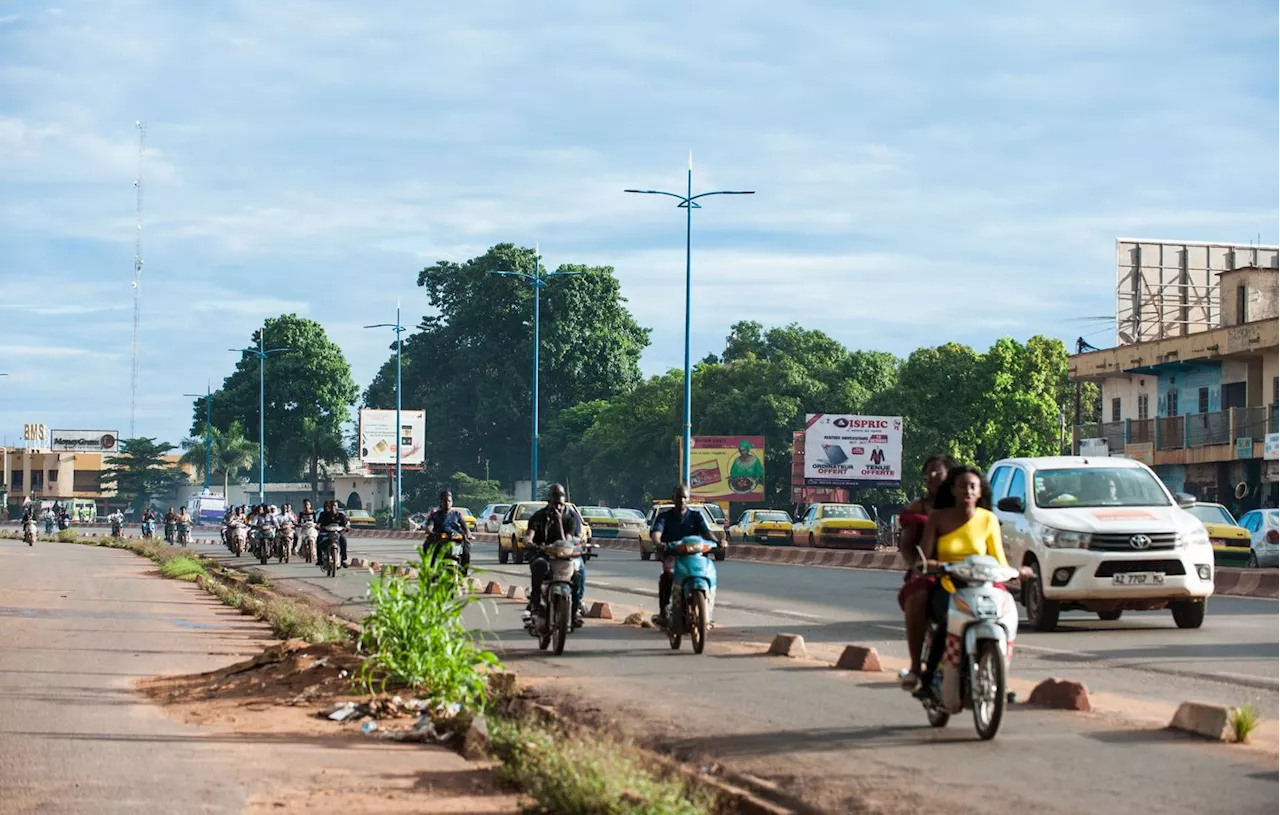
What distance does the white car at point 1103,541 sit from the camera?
1650 cm

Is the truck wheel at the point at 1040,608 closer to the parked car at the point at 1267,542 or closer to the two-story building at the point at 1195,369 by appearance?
the parked car at the point at 1267,542

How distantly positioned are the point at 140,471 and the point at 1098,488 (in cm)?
12009

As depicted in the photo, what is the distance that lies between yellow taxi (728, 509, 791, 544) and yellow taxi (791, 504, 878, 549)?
2216 millimetres

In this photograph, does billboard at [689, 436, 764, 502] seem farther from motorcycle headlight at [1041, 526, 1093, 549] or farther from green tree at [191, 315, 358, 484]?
motorcycle headlight at [1041, 526, 1093, 549]

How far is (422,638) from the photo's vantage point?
40.1ft

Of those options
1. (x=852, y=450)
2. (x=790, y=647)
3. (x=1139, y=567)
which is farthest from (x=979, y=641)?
(x=852, y=450)

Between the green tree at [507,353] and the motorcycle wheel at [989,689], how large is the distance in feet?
295

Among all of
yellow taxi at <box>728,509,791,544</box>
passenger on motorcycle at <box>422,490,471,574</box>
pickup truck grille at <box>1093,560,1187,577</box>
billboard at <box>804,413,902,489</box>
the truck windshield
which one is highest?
billboard at <box>804,413,902,489</box>

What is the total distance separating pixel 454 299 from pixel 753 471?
3216 centimetres

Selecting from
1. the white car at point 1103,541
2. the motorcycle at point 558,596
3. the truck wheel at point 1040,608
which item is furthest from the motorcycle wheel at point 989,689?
the truck wheel at point 1040,608

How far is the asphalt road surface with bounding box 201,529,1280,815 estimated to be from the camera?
25.1 ft

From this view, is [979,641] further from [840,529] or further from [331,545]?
[840,529]

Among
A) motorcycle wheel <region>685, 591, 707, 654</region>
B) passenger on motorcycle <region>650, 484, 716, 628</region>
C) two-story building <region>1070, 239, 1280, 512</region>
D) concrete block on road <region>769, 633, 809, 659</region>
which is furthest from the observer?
two-story building <region>1070, 239, 1280, 512</region>

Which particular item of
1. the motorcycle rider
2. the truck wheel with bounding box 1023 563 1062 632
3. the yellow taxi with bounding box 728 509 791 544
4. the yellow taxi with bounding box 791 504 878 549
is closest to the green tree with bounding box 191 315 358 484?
the yellow taxi with bounding box 728 509 791 544
